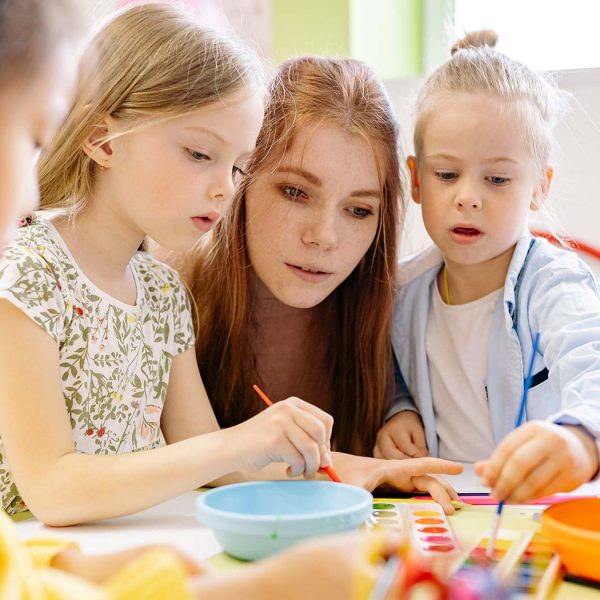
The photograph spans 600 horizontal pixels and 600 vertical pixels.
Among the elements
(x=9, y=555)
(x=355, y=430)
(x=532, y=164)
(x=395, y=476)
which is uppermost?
(x=532, y=164)

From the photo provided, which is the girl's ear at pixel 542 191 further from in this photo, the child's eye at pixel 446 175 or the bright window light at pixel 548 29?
Answer: the bright window light at pixel 548 29

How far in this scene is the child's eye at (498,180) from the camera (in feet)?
4.00

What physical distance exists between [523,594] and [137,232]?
0.64 metres

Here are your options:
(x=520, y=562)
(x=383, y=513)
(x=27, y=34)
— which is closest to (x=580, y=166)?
(x=383, y=513)

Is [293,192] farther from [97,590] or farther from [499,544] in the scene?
[97,590]

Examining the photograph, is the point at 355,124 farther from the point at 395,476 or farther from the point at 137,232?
the point at 395,476

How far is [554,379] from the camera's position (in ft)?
3.44

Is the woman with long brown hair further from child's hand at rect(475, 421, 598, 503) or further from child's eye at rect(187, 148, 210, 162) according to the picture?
child's hand at rect(475, 421, 598, 503)

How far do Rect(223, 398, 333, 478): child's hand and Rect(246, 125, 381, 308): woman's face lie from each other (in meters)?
0.38

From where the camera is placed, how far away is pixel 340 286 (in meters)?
1.36

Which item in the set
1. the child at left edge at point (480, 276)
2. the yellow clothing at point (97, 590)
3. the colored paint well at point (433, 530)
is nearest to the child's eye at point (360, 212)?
the child at left edge at point (480, 276)

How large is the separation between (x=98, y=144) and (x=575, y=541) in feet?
2.20

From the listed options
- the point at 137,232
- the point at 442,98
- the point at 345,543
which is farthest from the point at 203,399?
the point at 345,543

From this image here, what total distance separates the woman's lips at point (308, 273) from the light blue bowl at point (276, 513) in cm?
47
